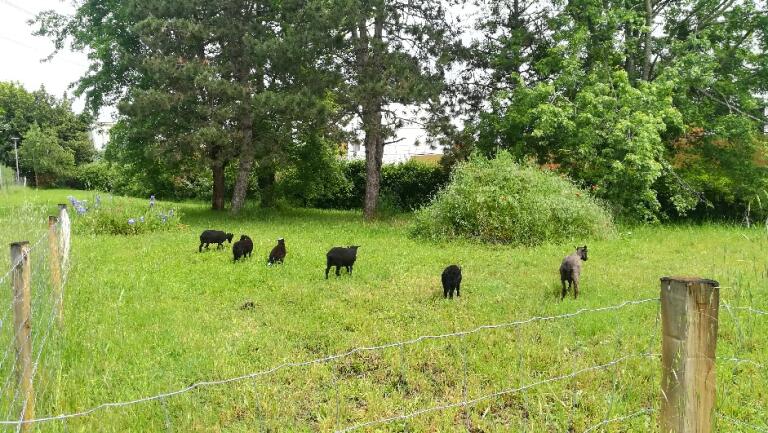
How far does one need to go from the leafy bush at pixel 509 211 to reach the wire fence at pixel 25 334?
27.0ft

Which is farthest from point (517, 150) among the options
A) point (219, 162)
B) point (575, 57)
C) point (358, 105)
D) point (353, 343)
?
point (353, 343)

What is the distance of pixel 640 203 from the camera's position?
15.2 metres

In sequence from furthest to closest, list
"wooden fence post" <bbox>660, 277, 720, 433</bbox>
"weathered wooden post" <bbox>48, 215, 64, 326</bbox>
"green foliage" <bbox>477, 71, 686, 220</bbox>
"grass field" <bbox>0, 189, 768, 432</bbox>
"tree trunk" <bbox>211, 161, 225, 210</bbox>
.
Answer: "tree trunk" <bbox>211, 161, 225, 210</bbox>, "green foliage" <bbox>477, 71, 686, 220</bbox>, "weathered wooden post" <bbox>48, 215, 64, 326</bbox>, "grass field" <bbox>0, 189, 768, 432</bbox>, "wooden fence post" <bbox>660, 277, 720, 433</bbox>

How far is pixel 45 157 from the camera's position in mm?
37625

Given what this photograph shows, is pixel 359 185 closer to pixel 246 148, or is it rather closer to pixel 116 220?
pixel 246 148

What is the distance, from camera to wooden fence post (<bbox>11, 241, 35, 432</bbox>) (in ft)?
9.86

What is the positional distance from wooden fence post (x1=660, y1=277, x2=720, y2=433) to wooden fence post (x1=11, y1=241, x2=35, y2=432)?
10.9 feet

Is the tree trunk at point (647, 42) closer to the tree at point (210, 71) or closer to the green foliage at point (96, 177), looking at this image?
the tree at point (210, 71)

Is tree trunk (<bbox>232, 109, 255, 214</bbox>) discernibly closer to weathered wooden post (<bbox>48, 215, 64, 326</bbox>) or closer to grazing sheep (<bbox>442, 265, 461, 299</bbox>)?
grazing sheep (<bbox>442, 265, 461, 299</bbox>)

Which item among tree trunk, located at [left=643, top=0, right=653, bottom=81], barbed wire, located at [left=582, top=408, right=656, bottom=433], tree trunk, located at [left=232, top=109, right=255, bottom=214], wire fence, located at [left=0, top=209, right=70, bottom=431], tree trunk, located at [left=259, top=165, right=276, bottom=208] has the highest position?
tree trunk, located at [left=643, top=0, right=653, bottom=81]

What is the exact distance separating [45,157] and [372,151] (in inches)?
1226

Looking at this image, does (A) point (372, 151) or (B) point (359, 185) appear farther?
(B) point (359, 185)

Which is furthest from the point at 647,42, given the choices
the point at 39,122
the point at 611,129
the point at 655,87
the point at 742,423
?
the point at 39,122

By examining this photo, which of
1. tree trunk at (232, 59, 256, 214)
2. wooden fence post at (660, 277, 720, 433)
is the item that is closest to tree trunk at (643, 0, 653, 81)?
tree trunk at (232, 59, 256, 214)
